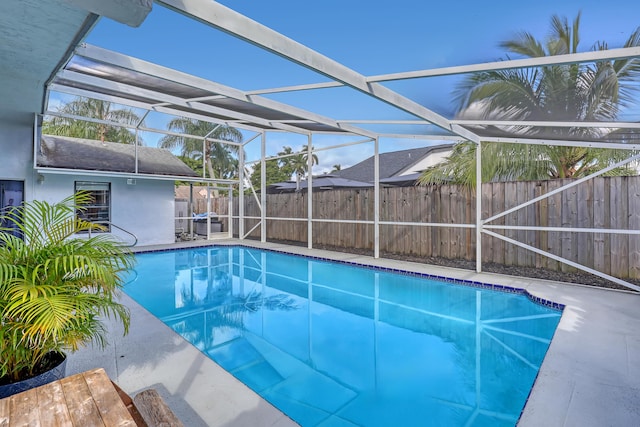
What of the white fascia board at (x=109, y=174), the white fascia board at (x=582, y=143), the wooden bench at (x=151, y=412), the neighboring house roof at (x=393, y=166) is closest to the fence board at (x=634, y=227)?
the white fascia board at (x=582, y=143)

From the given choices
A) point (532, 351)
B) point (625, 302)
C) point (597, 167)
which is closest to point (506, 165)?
point (597, 167)

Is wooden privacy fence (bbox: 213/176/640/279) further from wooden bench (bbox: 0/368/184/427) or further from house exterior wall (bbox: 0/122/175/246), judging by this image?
wooden bench (bbox: 0/368/184/427)

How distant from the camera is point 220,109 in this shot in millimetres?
7934

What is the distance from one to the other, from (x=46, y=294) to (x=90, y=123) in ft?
70.1

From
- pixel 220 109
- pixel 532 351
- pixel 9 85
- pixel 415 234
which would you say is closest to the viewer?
pixel 532 351

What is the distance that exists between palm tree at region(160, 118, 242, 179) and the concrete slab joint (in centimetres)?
2041

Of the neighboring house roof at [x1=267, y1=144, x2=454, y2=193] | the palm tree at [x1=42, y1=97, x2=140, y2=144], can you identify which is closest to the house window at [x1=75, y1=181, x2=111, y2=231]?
the neighboring house roof at [x1=267, y1=144, x2=454, y2=193]

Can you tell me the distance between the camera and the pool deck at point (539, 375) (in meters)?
2.50

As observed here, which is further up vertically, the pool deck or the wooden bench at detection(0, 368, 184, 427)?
the wooden bench at detection(0, 368, 184, 427)

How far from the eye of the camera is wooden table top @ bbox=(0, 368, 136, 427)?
1627 mm

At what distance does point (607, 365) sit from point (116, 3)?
4.92m

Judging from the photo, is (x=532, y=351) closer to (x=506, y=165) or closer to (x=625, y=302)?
(x=625, y=302)

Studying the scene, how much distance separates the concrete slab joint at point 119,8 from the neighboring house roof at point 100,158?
9363 mm

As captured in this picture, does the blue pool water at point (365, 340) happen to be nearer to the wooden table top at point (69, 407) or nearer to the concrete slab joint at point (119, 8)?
the wooden table top at point (69, 407)
